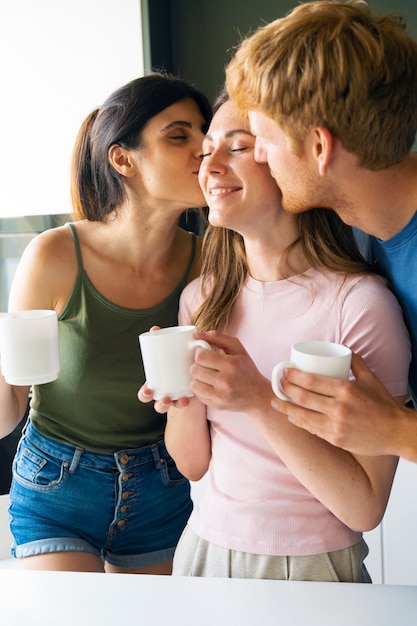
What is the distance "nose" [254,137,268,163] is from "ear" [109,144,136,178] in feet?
1.32

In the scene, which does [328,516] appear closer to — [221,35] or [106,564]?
[106,564]

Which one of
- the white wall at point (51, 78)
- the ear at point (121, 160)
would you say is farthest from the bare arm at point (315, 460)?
the white wall at point (51, 78)

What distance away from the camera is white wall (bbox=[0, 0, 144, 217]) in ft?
8.67

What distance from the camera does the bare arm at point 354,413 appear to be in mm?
1086

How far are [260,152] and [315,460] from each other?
540 mm

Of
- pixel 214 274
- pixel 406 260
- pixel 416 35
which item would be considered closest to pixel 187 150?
pixel 214 274

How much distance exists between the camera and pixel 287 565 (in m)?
1.30

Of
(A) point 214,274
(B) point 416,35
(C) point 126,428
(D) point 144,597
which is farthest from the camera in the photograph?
(B) point 416,35

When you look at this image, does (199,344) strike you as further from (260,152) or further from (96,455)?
(96,455)

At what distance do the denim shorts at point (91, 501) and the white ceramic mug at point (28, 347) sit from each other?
379mm

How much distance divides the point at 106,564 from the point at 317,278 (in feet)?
2.74

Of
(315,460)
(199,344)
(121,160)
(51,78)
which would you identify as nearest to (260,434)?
(315,460)

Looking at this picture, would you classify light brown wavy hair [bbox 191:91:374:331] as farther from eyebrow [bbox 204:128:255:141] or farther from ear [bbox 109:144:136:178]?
ear [bbox 109:144:136:178]

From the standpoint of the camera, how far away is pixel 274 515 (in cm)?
132
